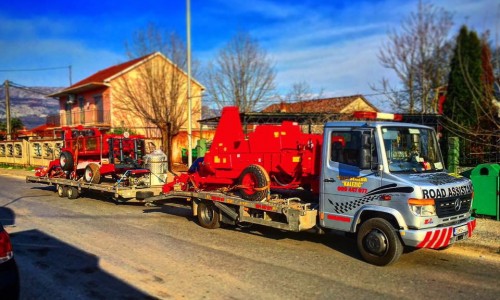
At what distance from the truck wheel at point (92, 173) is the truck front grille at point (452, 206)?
1054 cm

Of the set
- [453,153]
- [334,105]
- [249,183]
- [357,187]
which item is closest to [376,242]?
[357,187]

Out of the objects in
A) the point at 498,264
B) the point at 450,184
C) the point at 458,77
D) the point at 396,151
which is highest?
the point at 458,77

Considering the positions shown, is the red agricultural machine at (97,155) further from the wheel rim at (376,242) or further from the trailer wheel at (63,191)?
the wheel rim at (376,242)

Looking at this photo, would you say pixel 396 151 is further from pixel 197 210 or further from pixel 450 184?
pixel 197 210

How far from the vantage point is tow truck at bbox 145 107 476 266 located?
628 cm

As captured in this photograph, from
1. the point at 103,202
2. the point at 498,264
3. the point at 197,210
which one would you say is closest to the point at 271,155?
→ the point at 197,210

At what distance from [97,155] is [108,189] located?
8.39 feet

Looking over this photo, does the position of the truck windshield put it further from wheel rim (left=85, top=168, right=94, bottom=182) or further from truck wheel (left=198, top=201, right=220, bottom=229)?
wheel rim (left=85, top=168, right=94, bottom=182)

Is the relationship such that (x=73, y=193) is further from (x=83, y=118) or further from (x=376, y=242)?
(x=83, y=118)

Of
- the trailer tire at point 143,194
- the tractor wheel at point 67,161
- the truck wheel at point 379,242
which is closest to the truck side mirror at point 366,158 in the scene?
the truck wheel at point 379,242

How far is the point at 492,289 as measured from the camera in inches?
219

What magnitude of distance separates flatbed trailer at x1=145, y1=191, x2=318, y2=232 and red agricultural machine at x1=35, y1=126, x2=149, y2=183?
357 cm

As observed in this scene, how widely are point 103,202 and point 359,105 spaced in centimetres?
3207

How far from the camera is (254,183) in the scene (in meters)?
8.42
